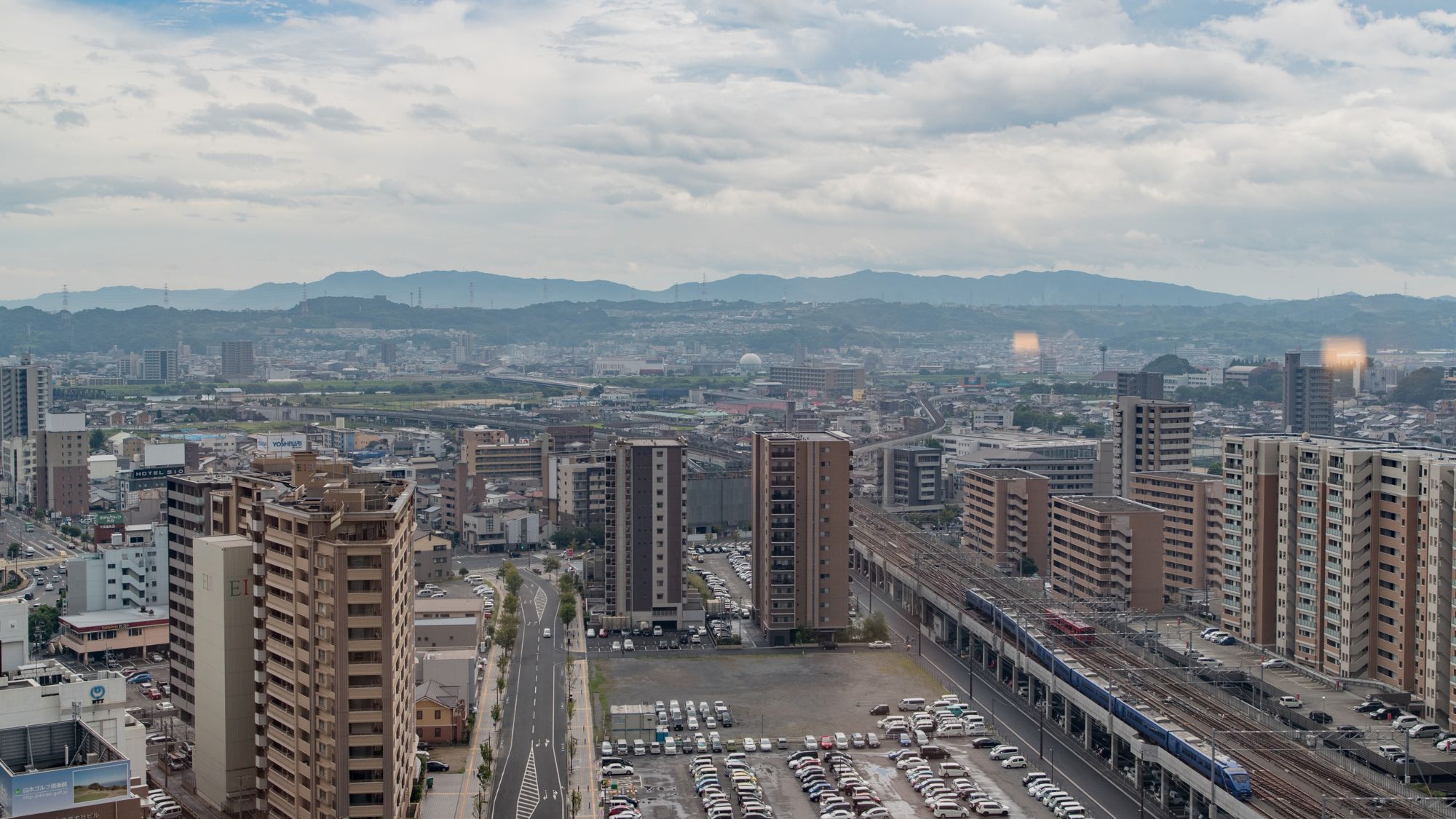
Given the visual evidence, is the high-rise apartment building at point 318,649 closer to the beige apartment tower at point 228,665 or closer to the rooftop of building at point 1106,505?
the beige apartment tower at point 228,665

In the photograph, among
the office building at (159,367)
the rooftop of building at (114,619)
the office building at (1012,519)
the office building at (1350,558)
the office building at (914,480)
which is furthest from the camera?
the office building at (159,367)

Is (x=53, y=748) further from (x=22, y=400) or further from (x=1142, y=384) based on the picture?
(x=1142, y=384)

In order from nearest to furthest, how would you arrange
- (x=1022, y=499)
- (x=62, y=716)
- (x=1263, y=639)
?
(x=62, y=716) < (x=1263, y=639) < (x=1022, y=499)

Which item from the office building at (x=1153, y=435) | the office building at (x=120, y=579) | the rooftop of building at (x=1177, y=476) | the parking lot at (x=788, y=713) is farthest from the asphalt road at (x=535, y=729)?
the office building at (x=1153, y=435)

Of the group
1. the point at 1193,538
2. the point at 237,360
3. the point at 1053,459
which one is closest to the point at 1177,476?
the point at 1193,538

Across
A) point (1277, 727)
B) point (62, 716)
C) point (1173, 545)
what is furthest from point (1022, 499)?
point (62, 716)

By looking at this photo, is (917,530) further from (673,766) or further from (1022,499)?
(673,766)
